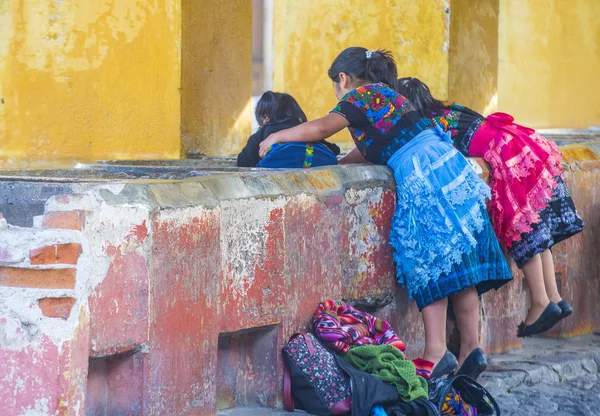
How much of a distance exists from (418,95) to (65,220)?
227cm

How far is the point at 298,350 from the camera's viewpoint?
3668mm

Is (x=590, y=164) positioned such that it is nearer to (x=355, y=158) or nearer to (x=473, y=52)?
(x=355, y=158)

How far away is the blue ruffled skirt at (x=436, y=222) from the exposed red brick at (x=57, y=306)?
1.65m

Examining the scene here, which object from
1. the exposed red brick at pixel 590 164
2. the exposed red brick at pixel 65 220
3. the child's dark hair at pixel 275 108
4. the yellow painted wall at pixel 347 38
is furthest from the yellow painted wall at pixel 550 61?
the exposed red brick at pixel 65 220

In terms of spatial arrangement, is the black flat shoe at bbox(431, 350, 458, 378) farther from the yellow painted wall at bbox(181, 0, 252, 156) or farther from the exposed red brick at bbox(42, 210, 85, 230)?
the yellow painted wall at bbox(181, 0, 252, 156)

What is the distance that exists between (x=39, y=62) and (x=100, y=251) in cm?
298

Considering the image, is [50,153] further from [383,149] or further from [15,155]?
[383,149]

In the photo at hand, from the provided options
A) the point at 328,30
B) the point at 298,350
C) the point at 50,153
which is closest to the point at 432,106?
the point at 298,350

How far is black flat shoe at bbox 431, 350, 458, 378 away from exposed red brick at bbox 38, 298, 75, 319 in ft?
5.80

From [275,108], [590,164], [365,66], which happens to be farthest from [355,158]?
[590,164]

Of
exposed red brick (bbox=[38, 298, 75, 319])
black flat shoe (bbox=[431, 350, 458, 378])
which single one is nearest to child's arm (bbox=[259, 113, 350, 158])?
black flat shoe (bbox=[431, 350, 458, 378])

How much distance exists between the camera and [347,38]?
299 inches

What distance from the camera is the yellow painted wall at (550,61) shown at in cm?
1197

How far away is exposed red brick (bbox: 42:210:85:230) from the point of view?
2961mm
